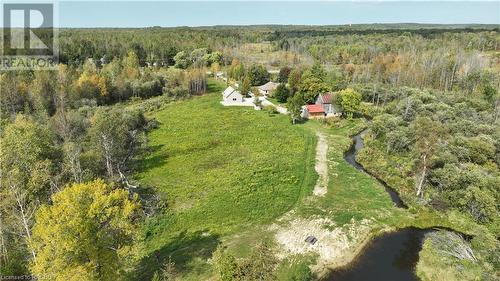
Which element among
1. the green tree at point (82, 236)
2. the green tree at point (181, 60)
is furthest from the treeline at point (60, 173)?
the green tree at point (181, 60)

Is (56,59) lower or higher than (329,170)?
higher

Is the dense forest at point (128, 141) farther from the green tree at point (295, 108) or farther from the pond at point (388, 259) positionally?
the pond at point (388, 259)

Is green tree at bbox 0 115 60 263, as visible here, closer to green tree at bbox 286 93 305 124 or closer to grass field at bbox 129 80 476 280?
grass field at bbox 129 80 476 280

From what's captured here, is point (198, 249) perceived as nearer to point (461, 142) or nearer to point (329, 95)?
point (461, 142)

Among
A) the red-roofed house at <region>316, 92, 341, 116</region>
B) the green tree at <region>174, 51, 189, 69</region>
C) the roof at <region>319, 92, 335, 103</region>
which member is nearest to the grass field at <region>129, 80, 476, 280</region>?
the red-roofed house at <region>316, 92, 341, 116</region>

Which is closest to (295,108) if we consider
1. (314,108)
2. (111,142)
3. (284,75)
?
(314,108)

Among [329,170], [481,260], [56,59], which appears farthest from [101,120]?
[56,59]
